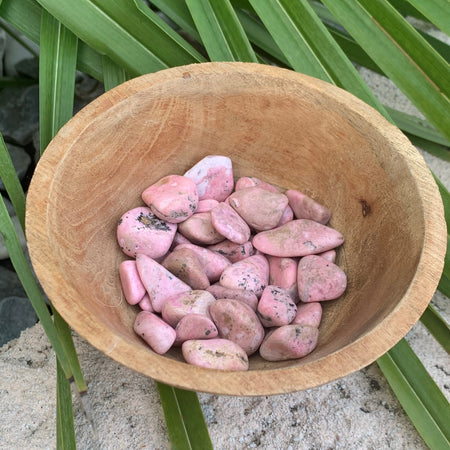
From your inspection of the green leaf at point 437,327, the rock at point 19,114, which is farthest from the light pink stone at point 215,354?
the rock at point 19,114

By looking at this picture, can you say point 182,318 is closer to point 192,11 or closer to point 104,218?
point 104,218

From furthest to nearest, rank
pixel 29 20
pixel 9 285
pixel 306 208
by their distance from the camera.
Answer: pixel 9 285 < pixel 29 20 < pixel 306 208

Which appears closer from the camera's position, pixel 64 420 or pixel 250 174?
pixel 64 420

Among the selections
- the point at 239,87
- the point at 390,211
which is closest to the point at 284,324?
the point at 390,211

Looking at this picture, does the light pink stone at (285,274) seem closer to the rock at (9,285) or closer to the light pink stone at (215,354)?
the light pink stone at (215,354)

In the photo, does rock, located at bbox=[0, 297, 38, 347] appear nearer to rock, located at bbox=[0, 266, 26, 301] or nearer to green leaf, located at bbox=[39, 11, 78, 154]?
rock, located at bbox=[0, 266, 26, 301]

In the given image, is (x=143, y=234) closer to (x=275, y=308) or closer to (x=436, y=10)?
A: (x=275, y=308)

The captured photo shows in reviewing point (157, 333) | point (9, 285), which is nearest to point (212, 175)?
point (157, 333)
